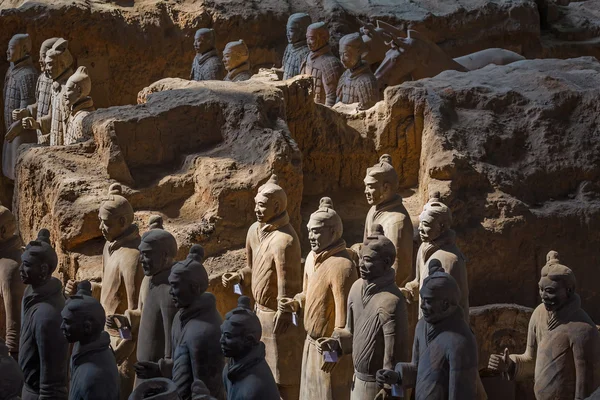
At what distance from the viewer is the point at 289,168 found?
336 inches

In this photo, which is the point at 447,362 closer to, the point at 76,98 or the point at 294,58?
the point at 76,98

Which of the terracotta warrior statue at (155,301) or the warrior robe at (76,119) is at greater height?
the warrior robe at (76,119)

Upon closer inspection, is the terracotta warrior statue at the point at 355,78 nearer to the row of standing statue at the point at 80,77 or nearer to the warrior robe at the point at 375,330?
the row of standing statue at the point at 80,77

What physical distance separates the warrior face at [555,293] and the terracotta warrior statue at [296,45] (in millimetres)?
6487

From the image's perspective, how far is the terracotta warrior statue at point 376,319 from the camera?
20.9ft

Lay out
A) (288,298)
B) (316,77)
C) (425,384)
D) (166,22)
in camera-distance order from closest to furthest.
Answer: (425,384) < (288,298) < (316,77) < (166,22)

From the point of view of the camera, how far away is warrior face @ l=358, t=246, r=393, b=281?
641 centimetres

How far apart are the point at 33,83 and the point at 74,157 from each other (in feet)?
12.2

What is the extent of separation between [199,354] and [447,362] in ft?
4.12

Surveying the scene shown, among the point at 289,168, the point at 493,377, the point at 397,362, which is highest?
the point at 289,168

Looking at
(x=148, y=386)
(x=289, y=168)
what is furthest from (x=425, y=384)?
(x=289, y=168)

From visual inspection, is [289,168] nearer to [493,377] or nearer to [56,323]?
[493,377]

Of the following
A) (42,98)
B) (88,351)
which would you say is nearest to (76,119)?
(42,98)

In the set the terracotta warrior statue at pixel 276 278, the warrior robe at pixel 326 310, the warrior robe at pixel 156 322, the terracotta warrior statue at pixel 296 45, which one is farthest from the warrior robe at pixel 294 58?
the warrior robe at pixel 156 322
